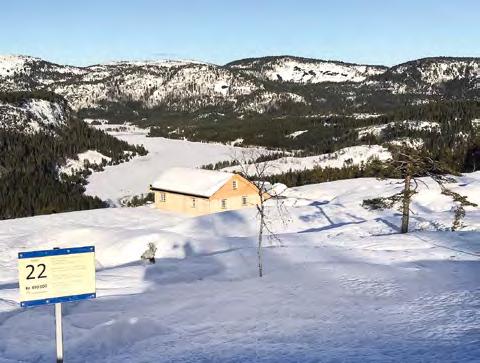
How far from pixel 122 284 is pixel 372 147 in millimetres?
118108

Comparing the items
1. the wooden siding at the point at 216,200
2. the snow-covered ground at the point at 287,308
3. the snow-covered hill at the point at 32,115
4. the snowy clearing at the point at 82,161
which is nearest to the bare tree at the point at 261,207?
the snow-covered ground at the point at 287,308

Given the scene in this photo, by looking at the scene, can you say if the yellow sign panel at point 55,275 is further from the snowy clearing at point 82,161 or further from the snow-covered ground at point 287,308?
the snowy clearing at point 82,161

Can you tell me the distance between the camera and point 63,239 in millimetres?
36031

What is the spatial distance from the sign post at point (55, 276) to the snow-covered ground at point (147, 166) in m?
75.7

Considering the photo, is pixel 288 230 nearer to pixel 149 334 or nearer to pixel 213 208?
pixel 213 208

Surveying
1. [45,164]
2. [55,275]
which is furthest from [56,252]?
[45,164]

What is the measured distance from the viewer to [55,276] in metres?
7.64

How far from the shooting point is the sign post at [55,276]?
749 centimetres

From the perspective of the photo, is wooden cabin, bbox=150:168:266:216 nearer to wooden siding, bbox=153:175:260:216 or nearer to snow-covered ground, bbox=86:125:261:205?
wooden siding, bbox=153:175:260:216

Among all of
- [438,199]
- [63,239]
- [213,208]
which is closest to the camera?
[63,239]

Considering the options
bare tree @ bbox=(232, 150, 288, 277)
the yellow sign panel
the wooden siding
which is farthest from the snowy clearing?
the yellow sign panel

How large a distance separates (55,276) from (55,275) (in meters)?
0.01

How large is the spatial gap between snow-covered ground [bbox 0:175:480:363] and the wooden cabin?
21275 mm

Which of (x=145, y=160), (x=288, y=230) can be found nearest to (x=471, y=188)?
(x=288, y=230)
